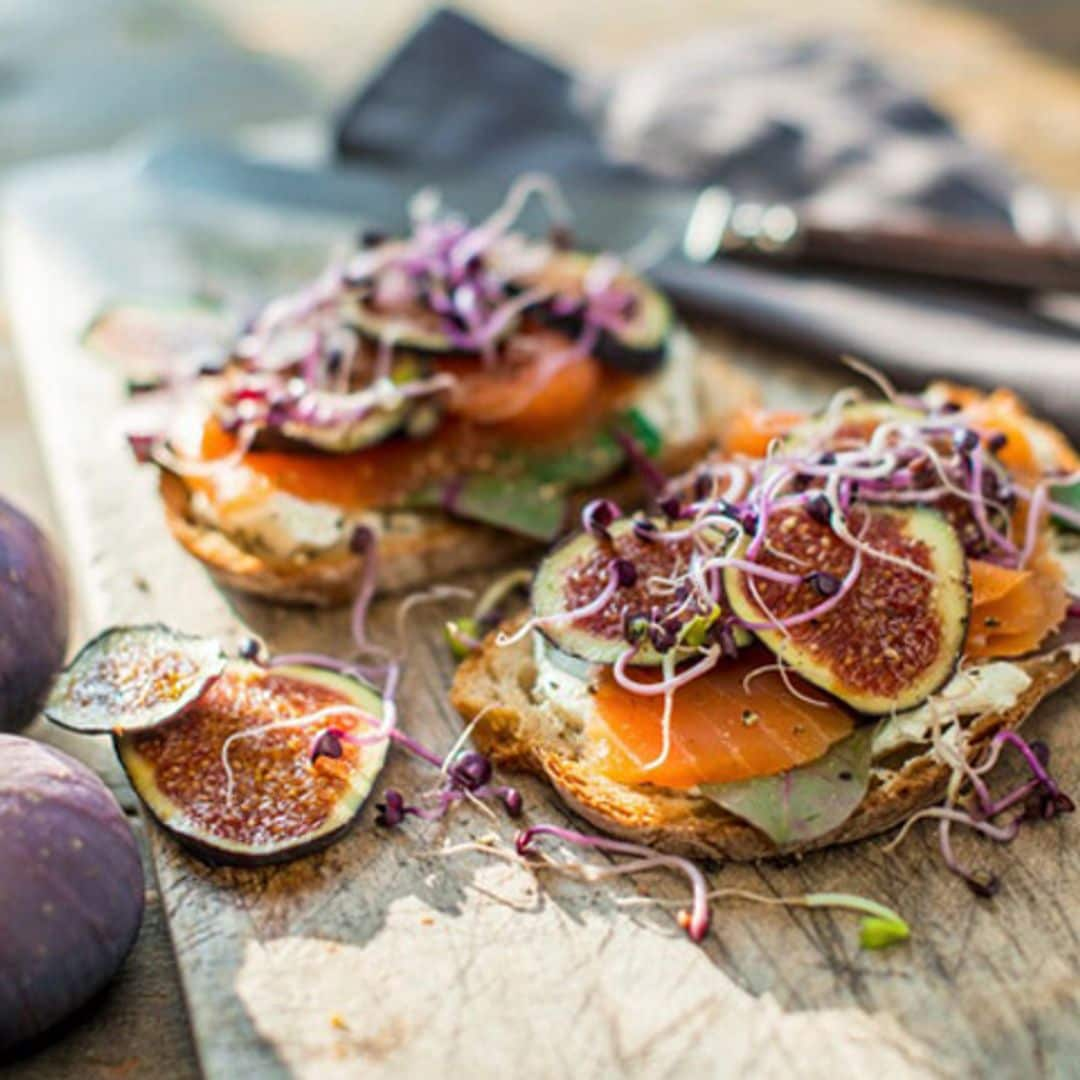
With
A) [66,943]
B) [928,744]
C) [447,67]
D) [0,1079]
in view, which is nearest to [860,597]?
[928,744]

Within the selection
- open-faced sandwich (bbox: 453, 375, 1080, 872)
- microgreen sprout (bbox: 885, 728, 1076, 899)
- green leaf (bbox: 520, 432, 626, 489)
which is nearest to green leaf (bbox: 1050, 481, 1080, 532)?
open-faced sandwich (bbox: 453, 375, 1080, 872)

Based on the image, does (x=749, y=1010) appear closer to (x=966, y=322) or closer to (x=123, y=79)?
(x=966, y=322)

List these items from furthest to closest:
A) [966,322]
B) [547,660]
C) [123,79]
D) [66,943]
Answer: [123,79] → [966,322] → [547,660] → [66,943]

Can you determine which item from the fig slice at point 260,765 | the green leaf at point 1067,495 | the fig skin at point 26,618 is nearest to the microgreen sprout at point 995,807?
the green leaf at point 1067,495

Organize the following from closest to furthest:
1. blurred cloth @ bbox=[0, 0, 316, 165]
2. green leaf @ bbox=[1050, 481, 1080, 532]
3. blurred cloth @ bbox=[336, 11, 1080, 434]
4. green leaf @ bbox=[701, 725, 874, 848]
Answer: green leaf @ bbox=[701, 725, 874, 848] → green leaf @ bbox=[1050, 481, 1080, 532] → blurred cloth @ bbox=[336, 11, 1080, 434] → blurred cloth @ bbox=[0, 0, 316, 165]

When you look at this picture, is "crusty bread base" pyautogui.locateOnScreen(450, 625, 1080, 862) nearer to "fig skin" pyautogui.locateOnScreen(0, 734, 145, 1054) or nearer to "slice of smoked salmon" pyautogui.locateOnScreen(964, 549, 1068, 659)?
"slice of smoked salmon" pyautogui.locateOnScreen(964, 549, 1068, 659)

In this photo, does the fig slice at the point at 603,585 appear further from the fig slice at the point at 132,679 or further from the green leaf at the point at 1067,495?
the green leaf at the point at 1067,495

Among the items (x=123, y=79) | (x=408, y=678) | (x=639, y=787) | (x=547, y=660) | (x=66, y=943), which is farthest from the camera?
(x=123, y=79)
